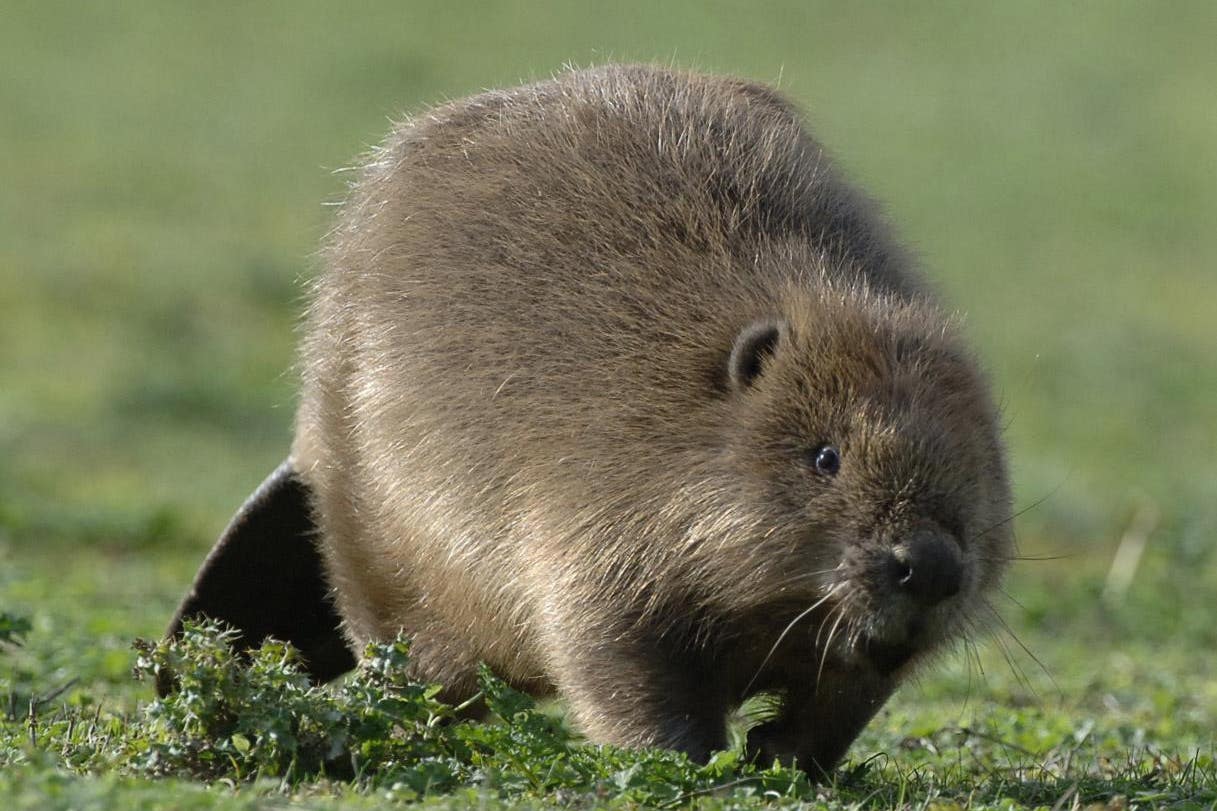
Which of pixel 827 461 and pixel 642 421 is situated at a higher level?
pixel 642 421

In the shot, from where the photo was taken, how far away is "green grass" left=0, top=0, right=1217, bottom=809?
21.3ft

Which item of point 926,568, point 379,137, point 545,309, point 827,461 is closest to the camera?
point 926,568

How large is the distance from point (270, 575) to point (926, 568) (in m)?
2.85

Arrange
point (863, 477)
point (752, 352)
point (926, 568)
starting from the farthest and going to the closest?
point (752, 352)
point (863, 477)
point (926, 568)

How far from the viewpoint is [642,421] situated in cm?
551

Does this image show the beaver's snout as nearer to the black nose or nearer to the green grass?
the black nose

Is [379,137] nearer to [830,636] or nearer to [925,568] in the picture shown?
[830,636]

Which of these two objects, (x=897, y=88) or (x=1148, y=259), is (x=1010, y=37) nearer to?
(x=897, y=88)

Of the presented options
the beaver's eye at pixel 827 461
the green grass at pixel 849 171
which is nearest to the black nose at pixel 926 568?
the beaver's eye at pixel 827 461

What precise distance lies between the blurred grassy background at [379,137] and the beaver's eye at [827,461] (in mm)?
2893

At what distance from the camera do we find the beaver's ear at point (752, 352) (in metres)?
5.43

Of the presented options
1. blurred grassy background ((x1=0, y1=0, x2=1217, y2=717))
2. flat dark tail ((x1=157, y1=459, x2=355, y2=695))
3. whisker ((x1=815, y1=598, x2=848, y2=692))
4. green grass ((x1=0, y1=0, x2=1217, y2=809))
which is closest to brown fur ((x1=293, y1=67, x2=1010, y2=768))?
whisker ((x1=815, y1=598, x2=848, y2=692))

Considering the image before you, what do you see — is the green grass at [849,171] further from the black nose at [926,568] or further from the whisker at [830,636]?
the black nose at [926,568]

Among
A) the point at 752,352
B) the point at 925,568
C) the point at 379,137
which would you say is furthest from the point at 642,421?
the point at 379,137
